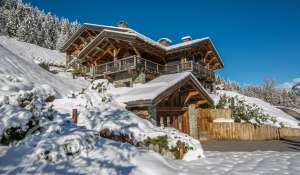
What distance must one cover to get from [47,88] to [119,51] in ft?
41.7

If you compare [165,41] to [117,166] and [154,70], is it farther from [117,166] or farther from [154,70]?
[117,166]

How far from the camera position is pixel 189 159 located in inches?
360

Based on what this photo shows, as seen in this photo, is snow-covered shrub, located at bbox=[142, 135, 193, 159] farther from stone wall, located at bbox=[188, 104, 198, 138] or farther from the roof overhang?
stone wall, located at bbox=[188, 104, 198, 138]

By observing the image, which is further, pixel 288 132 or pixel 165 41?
pixel 165 41

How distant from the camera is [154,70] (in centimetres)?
2462

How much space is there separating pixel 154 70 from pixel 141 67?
7.25 feet

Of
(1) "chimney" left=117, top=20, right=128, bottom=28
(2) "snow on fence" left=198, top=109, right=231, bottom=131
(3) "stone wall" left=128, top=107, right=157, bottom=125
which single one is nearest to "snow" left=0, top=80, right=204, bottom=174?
(3) "stone wall" left=128, top=107, right=157, bottom=125

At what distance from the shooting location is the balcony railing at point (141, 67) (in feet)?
75.3

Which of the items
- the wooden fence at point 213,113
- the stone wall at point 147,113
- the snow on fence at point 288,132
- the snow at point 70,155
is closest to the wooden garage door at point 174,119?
the wooden fence at point 213,113

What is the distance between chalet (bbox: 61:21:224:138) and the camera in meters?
15.6

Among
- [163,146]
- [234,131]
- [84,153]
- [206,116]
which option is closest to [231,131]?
[234,131]

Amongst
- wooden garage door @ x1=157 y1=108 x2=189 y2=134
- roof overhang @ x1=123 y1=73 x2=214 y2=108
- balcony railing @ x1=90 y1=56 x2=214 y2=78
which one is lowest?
wooden garage door @ x1=157 y1=108 x2=189 y2=134

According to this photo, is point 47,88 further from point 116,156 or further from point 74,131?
point 116,156

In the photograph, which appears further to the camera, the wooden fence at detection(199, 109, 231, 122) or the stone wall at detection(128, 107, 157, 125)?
the wooden fence at detection(199, 109, 231, 122)
